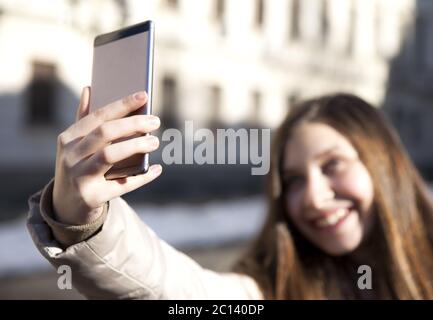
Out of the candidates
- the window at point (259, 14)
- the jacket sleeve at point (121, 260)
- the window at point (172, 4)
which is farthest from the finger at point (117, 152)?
the window at point (259, 14)

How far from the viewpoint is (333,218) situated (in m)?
1.72

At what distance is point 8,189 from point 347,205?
10.4 meters

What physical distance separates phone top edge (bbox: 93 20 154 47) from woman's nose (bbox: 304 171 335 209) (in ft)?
2.35

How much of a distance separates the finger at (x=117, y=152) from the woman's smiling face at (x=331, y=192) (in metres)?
0.78

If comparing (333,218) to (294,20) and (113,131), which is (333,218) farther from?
(294,20)

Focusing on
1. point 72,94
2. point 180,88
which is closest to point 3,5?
point 72,94

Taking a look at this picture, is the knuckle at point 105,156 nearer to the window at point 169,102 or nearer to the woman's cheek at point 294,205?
the woman's cheek at point 294,205

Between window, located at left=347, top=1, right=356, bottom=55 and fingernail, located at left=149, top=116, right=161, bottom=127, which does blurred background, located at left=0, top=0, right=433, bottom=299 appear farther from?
fingernail, located at left=149, top=116, right=161, bottom=127

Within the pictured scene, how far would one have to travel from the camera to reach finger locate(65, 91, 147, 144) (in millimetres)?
1057

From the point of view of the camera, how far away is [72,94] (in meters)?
12.8

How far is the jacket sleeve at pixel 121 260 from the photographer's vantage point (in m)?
1.19

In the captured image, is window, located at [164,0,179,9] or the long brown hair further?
window, located at [164,0,179,9]

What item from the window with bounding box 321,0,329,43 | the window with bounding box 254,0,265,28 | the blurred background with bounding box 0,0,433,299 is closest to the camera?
the blurred background with bounding box 0,0,433,299

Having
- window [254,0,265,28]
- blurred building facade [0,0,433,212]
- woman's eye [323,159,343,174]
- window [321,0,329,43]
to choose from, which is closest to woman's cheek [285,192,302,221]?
woman's eye [323,159,343,174]
